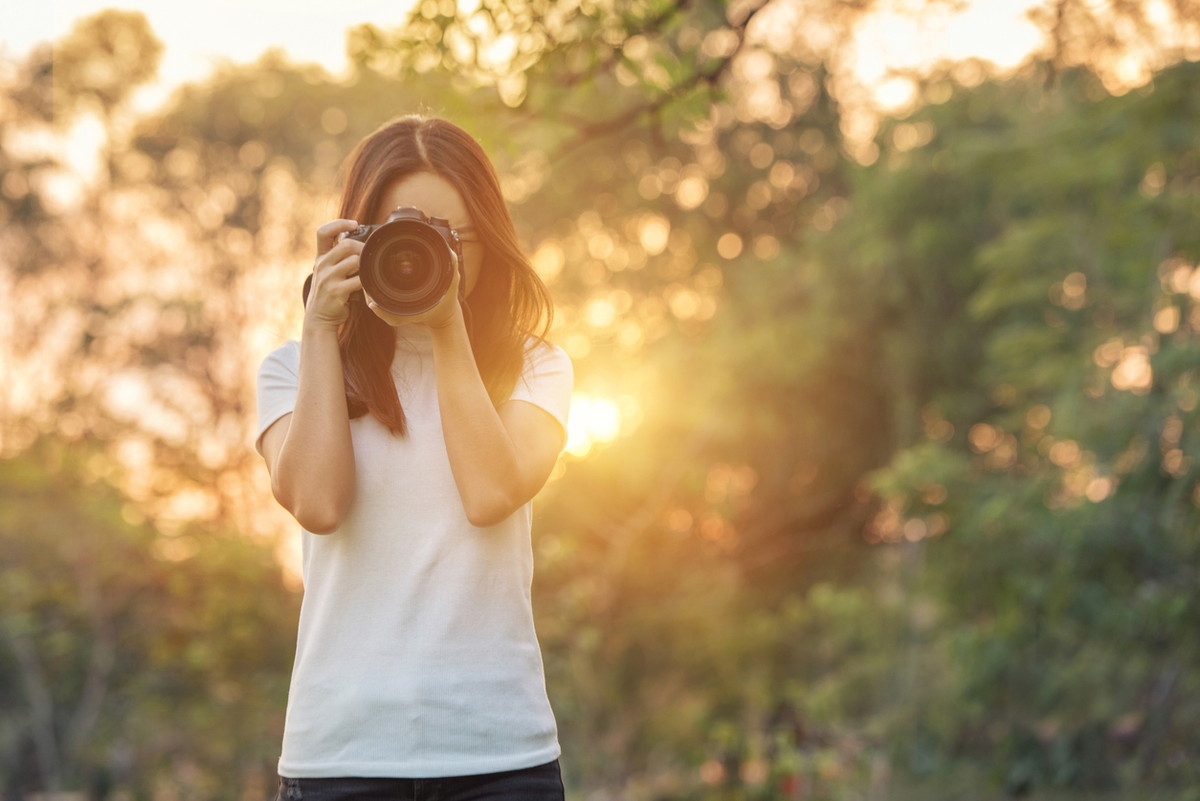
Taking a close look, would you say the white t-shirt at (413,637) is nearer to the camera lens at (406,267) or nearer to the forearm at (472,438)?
the forearm at (472,438)

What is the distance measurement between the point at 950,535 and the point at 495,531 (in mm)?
5794

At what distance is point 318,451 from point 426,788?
0.36m

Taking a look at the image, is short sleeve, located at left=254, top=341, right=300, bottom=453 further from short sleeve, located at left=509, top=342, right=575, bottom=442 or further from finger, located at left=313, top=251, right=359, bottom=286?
short sleeve, located at left=509, top=342, right=575, bottom=442

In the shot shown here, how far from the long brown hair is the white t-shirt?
0.07 meters

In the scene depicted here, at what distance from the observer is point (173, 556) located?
671 cm

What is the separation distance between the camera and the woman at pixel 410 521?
1212 millimetres

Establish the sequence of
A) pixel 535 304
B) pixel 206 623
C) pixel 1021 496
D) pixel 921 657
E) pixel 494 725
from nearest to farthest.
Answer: pixel 494 725, pixel 535 304, pixel 1021 496, pixel 206 623, pixel 921 657

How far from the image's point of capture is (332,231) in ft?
4.38

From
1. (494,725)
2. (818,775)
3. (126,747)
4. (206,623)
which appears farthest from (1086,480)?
(126,747)

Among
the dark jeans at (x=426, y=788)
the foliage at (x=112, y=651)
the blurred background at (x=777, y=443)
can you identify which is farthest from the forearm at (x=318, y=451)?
the foliage at (x=112, y=651)

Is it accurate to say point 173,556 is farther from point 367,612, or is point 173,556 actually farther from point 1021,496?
point 367,612

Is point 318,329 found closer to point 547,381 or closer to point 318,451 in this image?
point 318,451

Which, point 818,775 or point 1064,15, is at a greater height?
point 1064,15

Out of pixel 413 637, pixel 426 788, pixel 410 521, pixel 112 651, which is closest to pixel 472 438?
pixel 410 521
